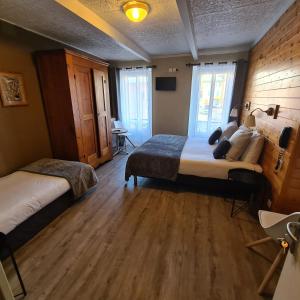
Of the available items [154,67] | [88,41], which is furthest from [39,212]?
[154,67]

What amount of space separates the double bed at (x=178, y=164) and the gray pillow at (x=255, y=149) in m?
0.08

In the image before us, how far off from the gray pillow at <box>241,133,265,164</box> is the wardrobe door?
8.84ft

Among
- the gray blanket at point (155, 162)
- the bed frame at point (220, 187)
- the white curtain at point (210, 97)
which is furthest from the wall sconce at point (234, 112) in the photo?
the bed frame at point (220, 187)

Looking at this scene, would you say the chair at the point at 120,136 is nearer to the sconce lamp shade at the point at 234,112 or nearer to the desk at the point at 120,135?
the desk at the point at 120,135

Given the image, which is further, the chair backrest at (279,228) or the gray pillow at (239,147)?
the gray pillow at (239,147)

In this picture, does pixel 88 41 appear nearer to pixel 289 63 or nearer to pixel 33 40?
pixel 33 40

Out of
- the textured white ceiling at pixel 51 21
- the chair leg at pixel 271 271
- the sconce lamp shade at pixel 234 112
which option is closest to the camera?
the chair leg at pixel 271 271

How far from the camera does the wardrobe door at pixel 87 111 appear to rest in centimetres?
295

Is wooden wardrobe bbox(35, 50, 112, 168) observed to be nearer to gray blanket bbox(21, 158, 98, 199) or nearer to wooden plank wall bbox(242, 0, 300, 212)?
gray blanket bbox(21, 158, 98, 199)

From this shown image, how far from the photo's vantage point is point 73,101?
2.81 metres

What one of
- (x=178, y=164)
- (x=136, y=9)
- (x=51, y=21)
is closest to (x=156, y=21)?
(x=136, y=9)

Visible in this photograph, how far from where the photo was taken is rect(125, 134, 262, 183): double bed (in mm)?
2486

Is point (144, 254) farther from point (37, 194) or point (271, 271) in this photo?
point (37, 194)

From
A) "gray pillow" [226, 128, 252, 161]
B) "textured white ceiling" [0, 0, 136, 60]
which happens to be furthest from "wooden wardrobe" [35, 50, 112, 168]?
"gray pillow" [226, 128, 252, 161]
